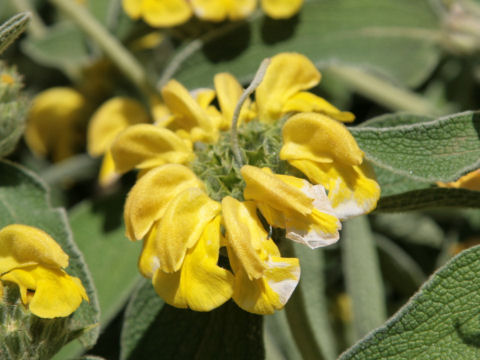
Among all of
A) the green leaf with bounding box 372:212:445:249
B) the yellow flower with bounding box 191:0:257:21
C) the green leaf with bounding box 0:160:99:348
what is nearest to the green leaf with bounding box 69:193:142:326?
the green leaf with bounding box 0:160:99:348

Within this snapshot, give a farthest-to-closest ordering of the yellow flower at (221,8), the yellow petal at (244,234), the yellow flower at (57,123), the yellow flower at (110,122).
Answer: the yellow flower at (57,123) < the yellow flower at (110,122) < the yellow flower at (221,8) < the yellow petal at (244,234)

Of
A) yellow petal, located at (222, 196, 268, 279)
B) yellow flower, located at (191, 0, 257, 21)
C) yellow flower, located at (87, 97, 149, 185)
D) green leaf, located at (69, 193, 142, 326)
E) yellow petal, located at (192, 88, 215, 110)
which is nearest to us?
yellow petal, located at (222, 196, 268, 279)

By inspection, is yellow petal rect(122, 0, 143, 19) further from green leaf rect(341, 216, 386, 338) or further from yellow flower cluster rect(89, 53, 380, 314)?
green leaf rect(341, 216, 386, 338)

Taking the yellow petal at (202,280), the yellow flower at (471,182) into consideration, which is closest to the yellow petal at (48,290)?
the yellow petal at (202,280)

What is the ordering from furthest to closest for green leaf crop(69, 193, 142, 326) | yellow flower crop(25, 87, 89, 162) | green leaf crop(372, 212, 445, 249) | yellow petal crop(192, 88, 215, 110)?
yellow flower crop(25, 87, 89, 162) → green leaf crop(372, 212, 445, 249) → green leaf crop(69, 193, 142, 326) → yellow petal crop(192, 88, 215, 110)

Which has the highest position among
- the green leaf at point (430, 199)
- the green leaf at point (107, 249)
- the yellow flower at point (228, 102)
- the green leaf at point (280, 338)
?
the yellow flower at point (228, 102)

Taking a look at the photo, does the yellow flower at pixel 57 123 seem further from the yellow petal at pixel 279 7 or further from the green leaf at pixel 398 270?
the green leaf at pixel 398 270

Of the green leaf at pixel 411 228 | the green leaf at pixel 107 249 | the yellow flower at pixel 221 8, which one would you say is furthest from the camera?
the green leaf at pixel 411 228
